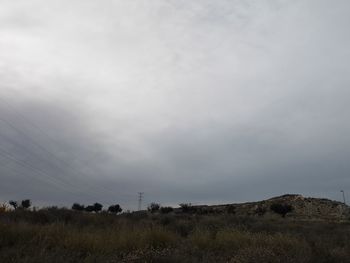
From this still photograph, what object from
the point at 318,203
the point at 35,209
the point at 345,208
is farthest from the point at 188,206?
the point at 35,209

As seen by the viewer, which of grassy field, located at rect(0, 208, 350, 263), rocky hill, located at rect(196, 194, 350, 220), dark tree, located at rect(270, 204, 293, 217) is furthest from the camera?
rocky hill, located at rect(196, 194, 350, 220)

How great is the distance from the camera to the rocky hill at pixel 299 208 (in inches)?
2926

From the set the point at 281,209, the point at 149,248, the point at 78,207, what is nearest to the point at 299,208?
the point at 281,209

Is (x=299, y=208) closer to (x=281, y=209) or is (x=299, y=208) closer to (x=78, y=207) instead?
(x=281, y=209)

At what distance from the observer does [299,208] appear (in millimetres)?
80438

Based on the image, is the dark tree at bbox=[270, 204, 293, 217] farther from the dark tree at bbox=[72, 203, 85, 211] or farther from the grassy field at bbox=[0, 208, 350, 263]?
the grassy field at bbox=[0, 208, 350, 263]

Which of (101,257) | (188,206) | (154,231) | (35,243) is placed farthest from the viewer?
(188,206)

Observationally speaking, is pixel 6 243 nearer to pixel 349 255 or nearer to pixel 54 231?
pixel 54 231

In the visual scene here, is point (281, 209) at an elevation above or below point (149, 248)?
above

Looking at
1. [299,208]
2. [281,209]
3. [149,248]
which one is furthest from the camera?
[299,208]

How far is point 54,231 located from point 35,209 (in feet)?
45.7

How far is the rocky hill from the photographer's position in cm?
7431

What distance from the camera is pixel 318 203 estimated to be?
86062 millimetres

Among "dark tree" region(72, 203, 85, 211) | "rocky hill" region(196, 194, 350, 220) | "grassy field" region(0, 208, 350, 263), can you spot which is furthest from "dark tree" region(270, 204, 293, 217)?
"grassy field" region(0, 208, 350, 263)
